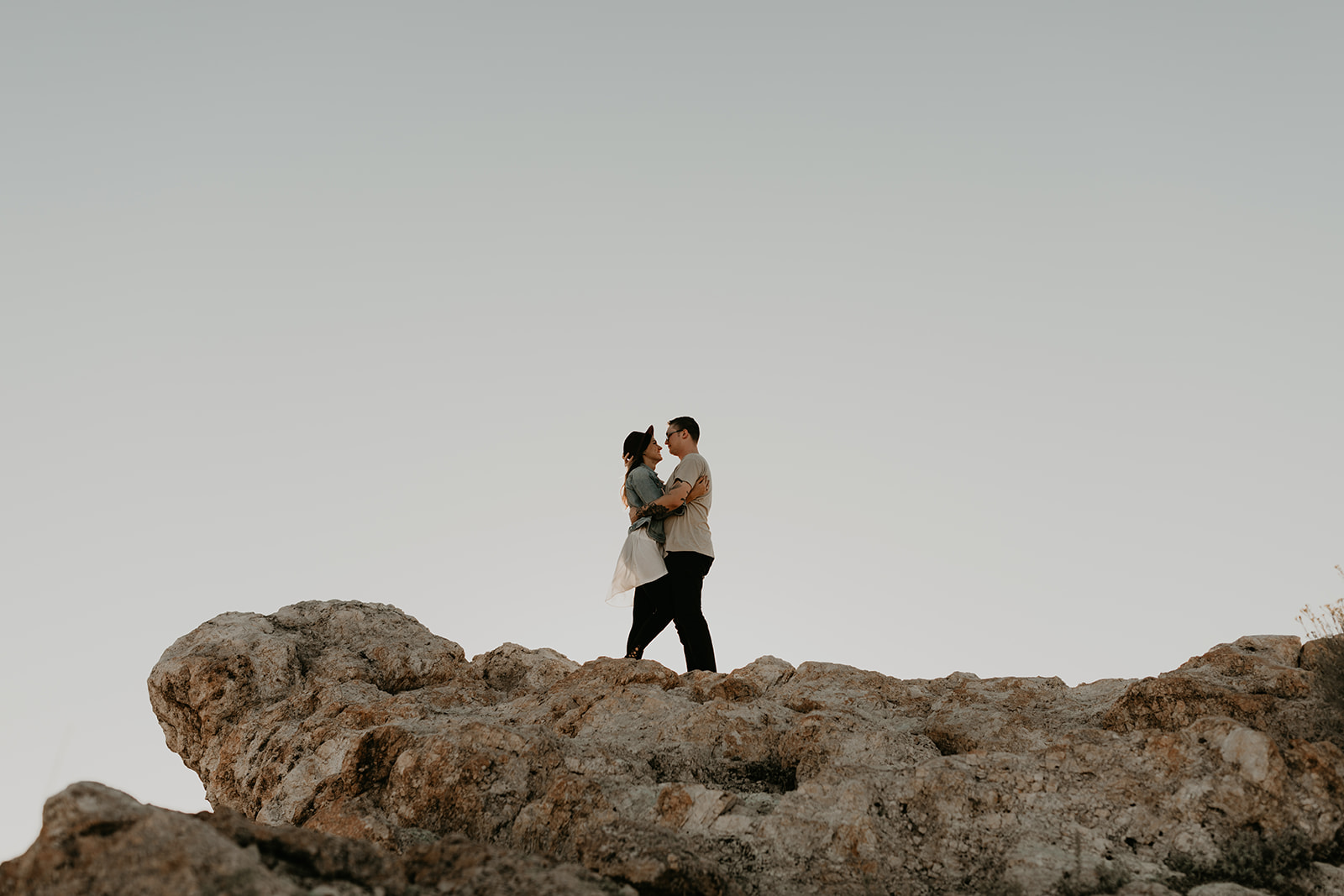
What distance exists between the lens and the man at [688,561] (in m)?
8.32

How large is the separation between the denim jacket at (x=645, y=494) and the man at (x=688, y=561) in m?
0.08

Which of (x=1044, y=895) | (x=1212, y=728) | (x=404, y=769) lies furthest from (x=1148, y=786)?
(x=404, y=769)

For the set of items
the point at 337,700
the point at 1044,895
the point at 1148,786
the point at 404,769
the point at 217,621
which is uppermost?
the point at 217,621

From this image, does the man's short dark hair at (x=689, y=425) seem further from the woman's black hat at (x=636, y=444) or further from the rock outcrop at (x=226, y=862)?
the rock outcrop at (x=226, y=862)

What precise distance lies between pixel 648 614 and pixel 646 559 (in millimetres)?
585

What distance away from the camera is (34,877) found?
2691 millimetres

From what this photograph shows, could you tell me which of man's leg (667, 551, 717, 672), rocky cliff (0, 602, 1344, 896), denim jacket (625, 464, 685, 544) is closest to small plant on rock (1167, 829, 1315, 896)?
rocky cliff (0, 602, 1344, 896)

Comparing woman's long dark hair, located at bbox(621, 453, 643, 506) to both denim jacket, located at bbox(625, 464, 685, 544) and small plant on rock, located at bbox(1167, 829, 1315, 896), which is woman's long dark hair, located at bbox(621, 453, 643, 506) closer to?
denim jacket, located at bbox(625, 464, 685, 544)

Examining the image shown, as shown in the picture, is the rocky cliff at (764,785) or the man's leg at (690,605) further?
the man's leg at (690,605)

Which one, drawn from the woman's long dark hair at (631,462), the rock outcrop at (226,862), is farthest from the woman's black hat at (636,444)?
the rock outcrop at (226,862)

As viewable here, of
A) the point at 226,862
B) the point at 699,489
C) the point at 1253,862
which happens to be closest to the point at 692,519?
the point at 699,489

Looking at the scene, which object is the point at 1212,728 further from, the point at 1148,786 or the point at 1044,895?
the point at 1044,895

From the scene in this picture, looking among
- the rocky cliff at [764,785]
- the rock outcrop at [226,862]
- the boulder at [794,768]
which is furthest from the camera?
the boulder at [794,768]

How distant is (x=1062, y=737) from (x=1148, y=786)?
1.73 ft
